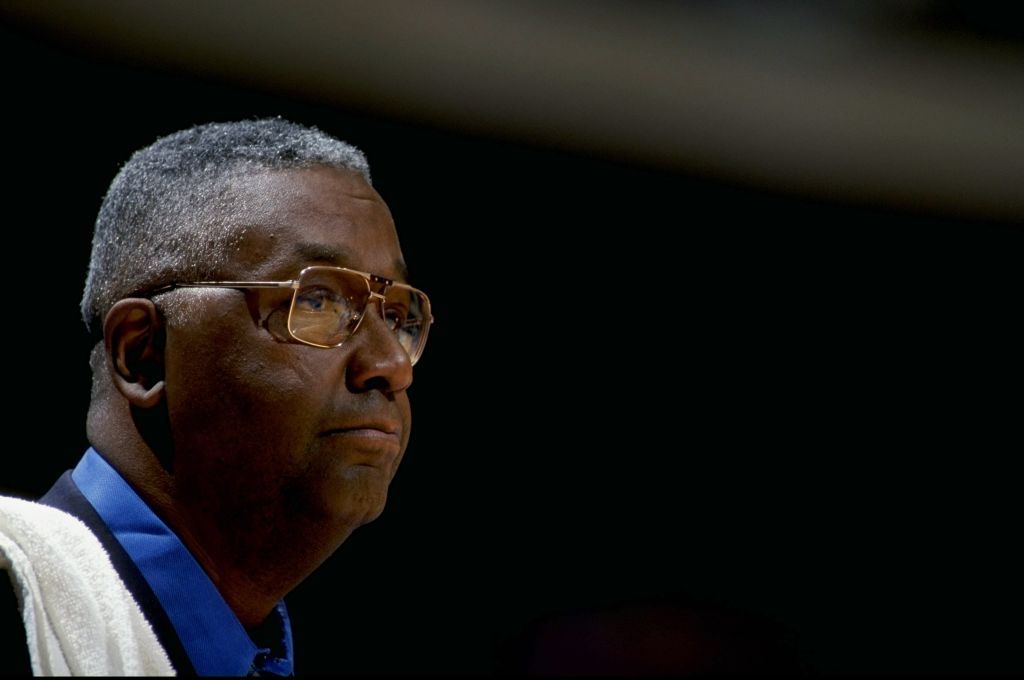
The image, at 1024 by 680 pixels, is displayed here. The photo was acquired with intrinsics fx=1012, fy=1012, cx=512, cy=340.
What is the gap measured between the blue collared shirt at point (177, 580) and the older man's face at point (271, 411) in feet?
0.16

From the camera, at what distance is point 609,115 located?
2.38m

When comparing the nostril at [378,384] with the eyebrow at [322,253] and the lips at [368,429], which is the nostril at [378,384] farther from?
the eyebrow at [322,253]

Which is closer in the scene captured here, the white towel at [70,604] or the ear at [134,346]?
the white towel at [70,604]

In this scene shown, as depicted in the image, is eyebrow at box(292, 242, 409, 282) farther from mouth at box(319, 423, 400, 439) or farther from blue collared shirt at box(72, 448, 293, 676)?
blue collared shirt at box(72, 448, 293, 676)

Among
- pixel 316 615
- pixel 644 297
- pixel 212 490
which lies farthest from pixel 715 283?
pixel 212 490

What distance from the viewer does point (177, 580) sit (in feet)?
4.15

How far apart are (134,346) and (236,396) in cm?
18

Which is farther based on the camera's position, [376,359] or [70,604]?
[376,359]

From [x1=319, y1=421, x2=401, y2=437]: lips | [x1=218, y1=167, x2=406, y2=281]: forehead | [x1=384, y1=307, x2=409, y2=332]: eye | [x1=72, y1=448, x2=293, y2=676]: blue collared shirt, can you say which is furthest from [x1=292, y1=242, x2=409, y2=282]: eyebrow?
[x1=72, y1=448, x2=293, y2=676]: blue collared shirt

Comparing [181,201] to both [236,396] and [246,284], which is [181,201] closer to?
[246,284]

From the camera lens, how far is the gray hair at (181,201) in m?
1.36

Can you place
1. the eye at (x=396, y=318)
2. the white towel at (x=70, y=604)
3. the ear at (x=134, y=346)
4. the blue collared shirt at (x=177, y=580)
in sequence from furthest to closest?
1. the eye at (x=396, y=318)
2. the ear at (x=134, y=346)
3. the blue collared shirt at (x=177, y=580)
4. the white towel at (x=70, y=604)

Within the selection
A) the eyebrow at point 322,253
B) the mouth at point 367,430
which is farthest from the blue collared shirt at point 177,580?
the eyebrow at point 322,253

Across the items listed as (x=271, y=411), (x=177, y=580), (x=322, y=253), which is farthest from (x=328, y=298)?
(x=177, y=580)
